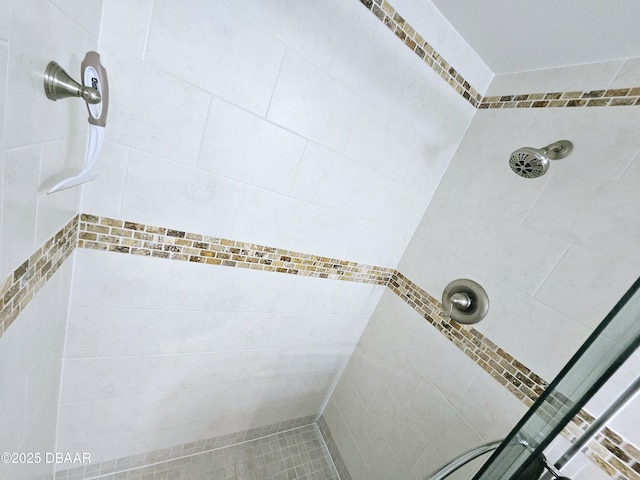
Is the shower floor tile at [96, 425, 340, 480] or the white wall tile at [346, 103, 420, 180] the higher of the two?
the white wall tile at [346, 103, 420, 180]

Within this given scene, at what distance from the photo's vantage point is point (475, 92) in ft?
3.75

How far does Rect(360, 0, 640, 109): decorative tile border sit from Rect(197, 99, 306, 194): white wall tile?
529 millimetres

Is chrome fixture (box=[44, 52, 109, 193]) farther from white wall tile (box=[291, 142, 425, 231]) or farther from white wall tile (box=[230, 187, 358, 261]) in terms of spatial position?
white wall tile (box=[291, 142, 425, 231])

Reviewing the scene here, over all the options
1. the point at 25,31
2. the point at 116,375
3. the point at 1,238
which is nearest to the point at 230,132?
the point at 25,31

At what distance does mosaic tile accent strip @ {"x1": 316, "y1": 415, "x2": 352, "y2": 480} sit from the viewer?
152 cm

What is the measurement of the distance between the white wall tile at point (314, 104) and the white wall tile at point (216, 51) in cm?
4

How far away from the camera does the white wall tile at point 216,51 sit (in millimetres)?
655

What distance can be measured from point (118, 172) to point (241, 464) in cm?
166

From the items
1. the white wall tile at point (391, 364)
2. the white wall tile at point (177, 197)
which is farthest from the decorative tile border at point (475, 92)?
the white wall tile at point (391, 364)

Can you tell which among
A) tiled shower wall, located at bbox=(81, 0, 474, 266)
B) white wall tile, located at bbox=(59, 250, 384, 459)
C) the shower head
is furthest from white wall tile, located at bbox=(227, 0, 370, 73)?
white wall tile, located at bbox=(59, 250, 384, 459)

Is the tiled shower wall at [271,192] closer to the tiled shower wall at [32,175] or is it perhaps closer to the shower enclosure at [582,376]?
the tiled shower wall at [32,175]

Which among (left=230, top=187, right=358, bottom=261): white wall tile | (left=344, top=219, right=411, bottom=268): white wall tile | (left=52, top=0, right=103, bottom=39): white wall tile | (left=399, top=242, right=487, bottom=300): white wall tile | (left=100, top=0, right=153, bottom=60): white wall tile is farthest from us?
(left=344, top=219, right=411, bottom=268): white wall tile

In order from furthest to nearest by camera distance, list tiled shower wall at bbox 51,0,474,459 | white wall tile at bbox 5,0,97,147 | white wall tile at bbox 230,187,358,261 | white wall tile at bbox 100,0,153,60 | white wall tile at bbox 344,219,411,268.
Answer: white wall tile at bbox 344,219,411,268
white wall tile at bbox 230,187,358,261
tiled shower wall at bbox 51,0,474,459
white wall tile at bbox 100,0,153,60
white wall tile at bbox 5,0,97,147

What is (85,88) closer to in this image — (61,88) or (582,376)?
(61,88)
